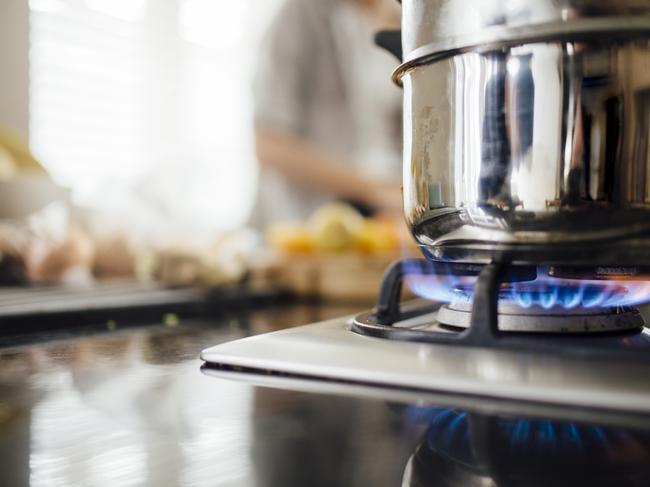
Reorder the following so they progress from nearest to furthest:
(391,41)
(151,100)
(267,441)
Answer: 1. (267,441)
2. (391,41)
3. (151,100)

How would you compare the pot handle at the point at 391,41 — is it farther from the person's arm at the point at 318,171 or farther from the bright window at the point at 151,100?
the person's arm at the point at 318,171

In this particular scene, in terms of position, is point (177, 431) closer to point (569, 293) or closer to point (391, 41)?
point (569, 293)

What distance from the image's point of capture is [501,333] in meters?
0.39

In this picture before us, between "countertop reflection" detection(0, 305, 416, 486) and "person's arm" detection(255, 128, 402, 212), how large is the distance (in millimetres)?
1748

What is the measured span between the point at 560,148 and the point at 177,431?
0.87ft

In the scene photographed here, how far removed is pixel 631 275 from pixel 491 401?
19cm

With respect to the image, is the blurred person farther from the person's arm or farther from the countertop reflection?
the countertop reflection

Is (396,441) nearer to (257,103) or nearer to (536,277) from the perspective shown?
(536,277)

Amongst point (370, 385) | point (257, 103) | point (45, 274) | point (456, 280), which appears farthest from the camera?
point (257, 103)

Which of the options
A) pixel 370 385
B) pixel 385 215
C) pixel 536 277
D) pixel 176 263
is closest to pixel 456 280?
pixel 536 277

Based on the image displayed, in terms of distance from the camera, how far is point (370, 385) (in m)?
0.36

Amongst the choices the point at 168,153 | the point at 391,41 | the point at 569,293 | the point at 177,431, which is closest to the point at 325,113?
the point at 168,153

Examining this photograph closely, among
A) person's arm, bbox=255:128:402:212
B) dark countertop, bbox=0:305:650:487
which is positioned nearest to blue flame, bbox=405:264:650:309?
dark countertop, bbox=0:305:650:487

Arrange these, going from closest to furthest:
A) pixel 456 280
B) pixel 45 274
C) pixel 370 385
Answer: pixel 370 385
pixel 456 280
pixel 45 274
